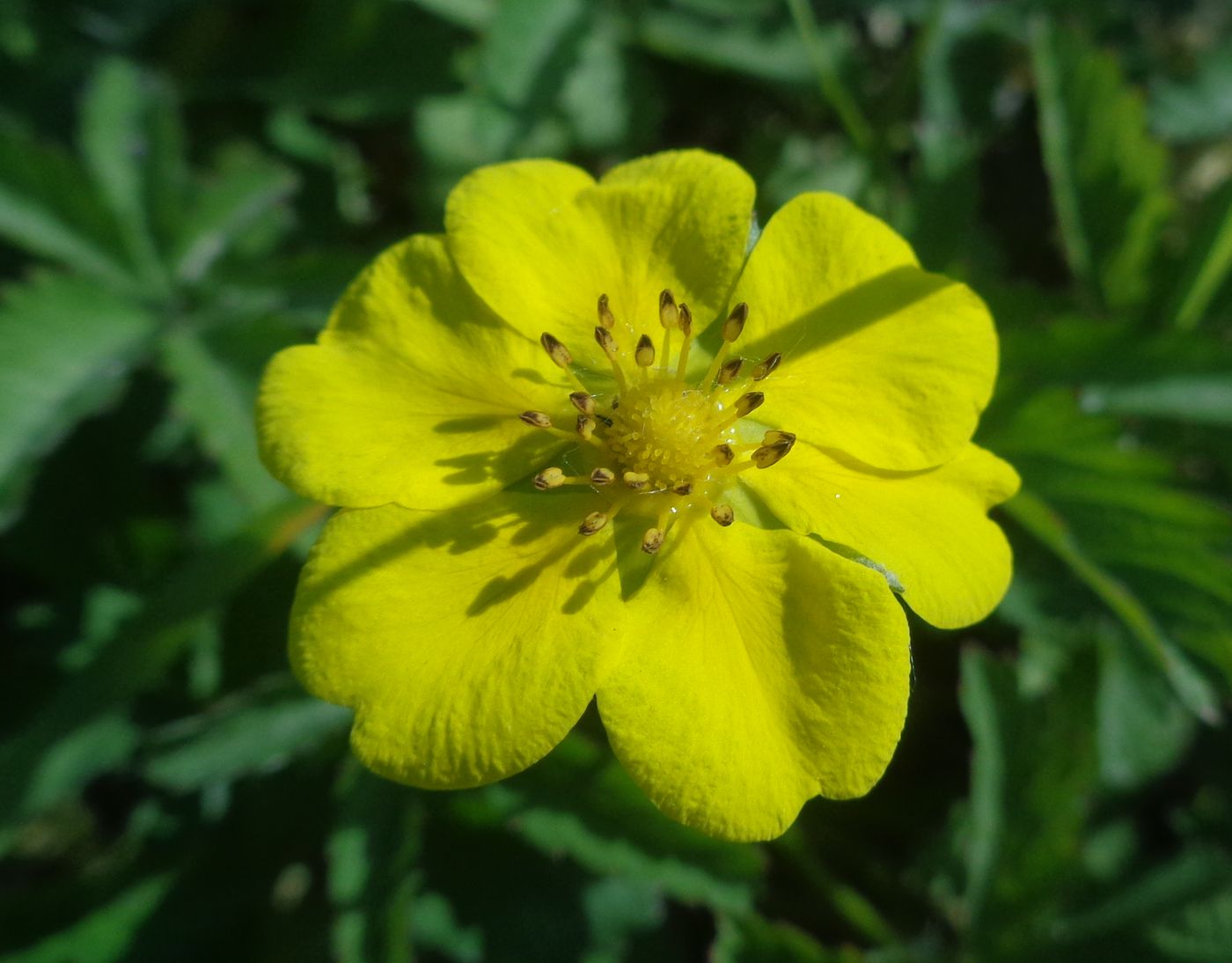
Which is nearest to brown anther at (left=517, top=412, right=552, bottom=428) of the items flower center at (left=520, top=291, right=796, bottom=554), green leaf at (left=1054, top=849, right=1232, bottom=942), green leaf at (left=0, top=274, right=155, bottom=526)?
flower center at (left=520, top=291, right=796, bottom=554)

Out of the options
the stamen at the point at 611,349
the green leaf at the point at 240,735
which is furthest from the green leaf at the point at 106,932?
the stamen at the point at 611,349

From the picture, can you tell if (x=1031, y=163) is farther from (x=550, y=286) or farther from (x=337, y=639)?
(x=337, y=639)

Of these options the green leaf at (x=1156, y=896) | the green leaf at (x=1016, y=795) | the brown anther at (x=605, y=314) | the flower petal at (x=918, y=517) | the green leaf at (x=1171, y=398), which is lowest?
the green leaf at (x=1156, y=896)

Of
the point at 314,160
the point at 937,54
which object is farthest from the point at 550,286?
the point at 937,54

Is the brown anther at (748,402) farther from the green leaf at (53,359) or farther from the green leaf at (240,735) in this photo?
the green leaf at (53,359)

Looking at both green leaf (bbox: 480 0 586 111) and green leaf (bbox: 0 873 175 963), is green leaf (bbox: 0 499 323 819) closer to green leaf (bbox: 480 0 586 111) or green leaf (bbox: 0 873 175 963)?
green leaf (bbox: 0 873 175 963)

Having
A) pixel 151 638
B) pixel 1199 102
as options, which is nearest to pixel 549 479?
pixel 151 638
